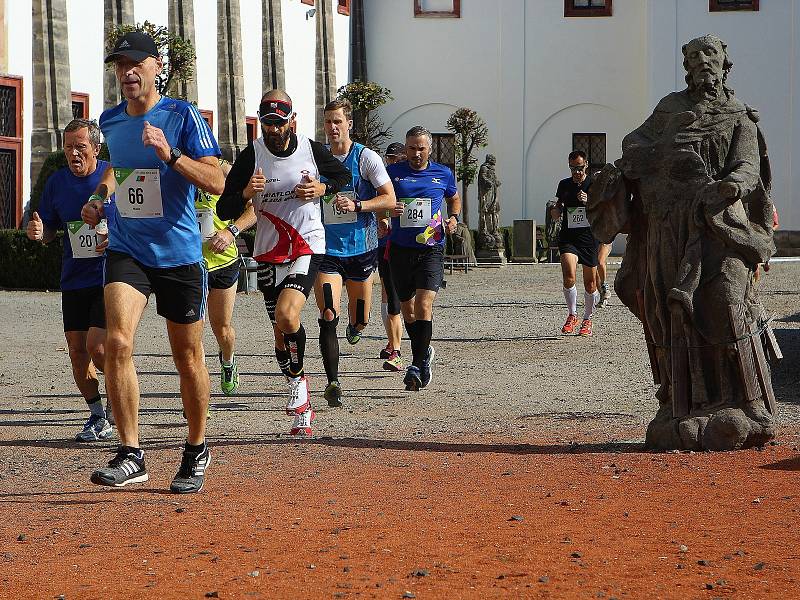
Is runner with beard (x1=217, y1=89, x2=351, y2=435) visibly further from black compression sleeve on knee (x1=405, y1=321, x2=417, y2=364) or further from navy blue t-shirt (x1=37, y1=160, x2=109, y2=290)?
black compression sleeve on knee (x1=405, y1=321, x2=417, y2=364)

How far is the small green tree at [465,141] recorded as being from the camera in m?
44.2

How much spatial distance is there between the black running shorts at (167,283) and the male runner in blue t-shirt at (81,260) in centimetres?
207

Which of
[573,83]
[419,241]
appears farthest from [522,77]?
[419,241]

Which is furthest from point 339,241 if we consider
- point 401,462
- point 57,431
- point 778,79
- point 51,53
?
point 778,79

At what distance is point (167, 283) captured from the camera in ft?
24.7

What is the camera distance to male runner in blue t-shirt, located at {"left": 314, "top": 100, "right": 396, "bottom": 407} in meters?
11.0

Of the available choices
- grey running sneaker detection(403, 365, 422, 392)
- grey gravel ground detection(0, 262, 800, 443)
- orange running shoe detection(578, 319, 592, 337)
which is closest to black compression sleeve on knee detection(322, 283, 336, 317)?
grey gravel ground detection(0, 262, 800, 443)

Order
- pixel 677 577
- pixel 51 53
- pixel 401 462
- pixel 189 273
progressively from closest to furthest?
pixel 677 577
pixel 189 273
pixel 401 462
pixel 51 53

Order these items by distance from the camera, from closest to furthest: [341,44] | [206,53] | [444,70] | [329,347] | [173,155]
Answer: [173,155], [329,347], [206,53], [341,44], [444,70]

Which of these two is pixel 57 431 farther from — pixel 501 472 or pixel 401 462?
pixel 501 472

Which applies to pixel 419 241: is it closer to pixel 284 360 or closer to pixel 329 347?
pixel 329 347

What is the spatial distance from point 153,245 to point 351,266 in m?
4.48

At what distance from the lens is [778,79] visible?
1737 inches

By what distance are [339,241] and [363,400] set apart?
119 centimetres
